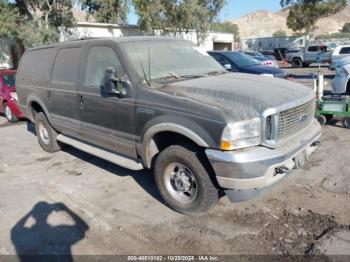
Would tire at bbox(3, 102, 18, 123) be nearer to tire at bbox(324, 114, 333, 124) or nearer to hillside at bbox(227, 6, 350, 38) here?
tire at bbox(324, 114, 333, 124)

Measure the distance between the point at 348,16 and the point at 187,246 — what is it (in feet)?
557

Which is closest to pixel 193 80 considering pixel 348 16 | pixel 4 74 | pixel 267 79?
pixel 267 79

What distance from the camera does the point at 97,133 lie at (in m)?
5.08

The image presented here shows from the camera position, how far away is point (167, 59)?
16.0ft

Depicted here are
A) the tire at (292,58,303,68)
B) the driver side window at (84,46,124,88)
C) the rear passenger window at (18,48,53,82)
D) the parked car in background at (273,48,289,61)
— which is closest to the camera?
the driver side window at (84,46,124,88)

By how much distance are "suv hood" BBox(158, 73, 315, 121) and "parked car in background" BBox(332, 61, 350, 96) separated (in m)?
4.71

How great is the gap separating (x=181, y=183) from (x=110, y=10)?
22.2 metres

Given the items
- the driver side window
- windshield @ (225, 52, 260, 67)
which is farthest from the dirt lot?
windshield @ (225, 52, 260, 67)

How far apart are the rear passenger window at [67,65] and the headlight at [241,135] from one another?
286 centimetres

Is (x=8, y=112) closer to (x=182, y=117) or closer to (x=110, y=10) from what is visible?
(x=182, y=117)

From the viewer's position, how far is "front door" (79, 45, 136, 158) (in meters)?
4.53

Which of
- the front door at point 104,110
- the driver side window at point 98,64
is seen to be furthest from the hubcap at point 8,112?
the driver side window at point 98,64

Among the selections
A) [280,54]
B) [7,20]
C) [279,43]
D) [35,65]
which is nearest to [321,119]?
[35,65]

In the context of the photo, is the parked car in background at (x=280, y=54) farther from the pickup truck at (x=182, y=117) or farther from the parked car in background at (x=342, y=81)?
the pickup truck at (x=182, y=117)
